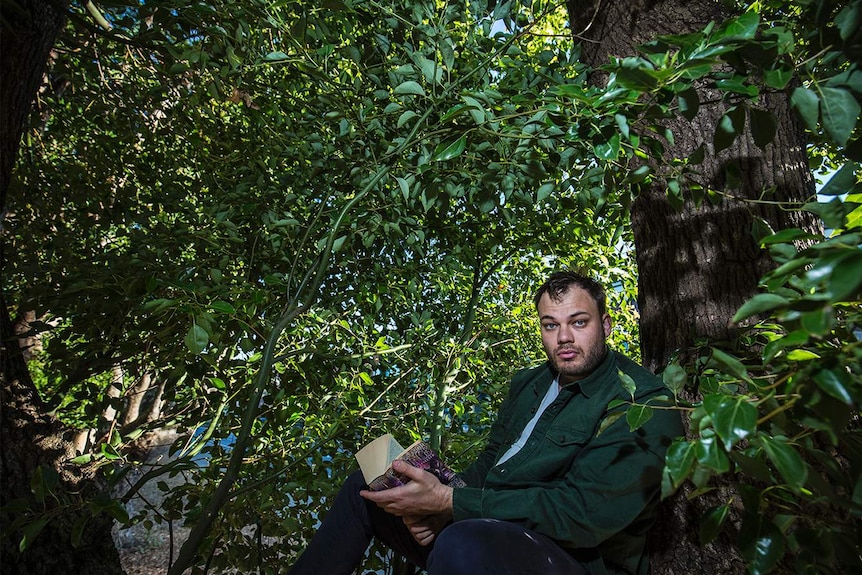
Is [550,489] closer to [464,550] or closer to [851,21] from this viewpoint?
[464,550]

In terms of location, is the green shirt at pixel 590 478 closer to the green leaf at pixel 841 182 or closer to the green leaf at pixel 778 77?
the green leaf at pixel 841 182

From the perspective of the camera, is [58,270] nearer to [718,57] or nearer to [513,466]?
[513,466]

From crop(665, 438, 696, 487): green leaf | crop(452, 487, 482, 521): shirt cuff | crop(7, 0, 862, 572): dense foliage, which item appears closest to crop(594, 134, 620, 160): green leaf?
crop(7, 0, 862, 572): dense foliage

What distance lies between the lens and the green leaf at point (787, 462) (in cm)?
78

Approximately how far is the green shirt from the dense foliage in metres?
0.16

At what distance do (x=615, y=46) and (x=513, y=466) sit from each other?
155 cm

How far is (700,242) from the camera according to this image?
1916mm

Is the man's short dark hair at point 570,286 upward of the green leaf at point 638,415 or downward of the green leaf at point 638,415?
upward

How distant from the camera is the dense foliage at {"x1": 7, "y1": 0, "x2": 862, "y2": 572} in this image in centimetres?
90

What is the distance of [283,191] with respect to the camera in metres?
2.86

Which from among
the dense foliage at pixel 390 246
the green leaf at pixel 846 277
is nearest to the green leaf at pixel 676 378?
the dense foliage at pixel 390 246

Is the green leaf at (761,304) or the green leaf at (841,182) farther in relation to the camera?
the green leaf at (841,182)

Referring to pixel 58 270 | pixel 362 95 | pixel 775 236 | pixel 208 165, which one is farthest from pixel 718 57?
pixel 208 165

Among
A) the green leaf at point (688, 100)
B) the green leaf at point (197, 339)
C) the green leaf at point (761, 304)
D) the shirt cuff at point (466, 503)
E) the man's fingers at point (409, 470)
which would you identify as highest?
the green leaf at point (688, 100)
